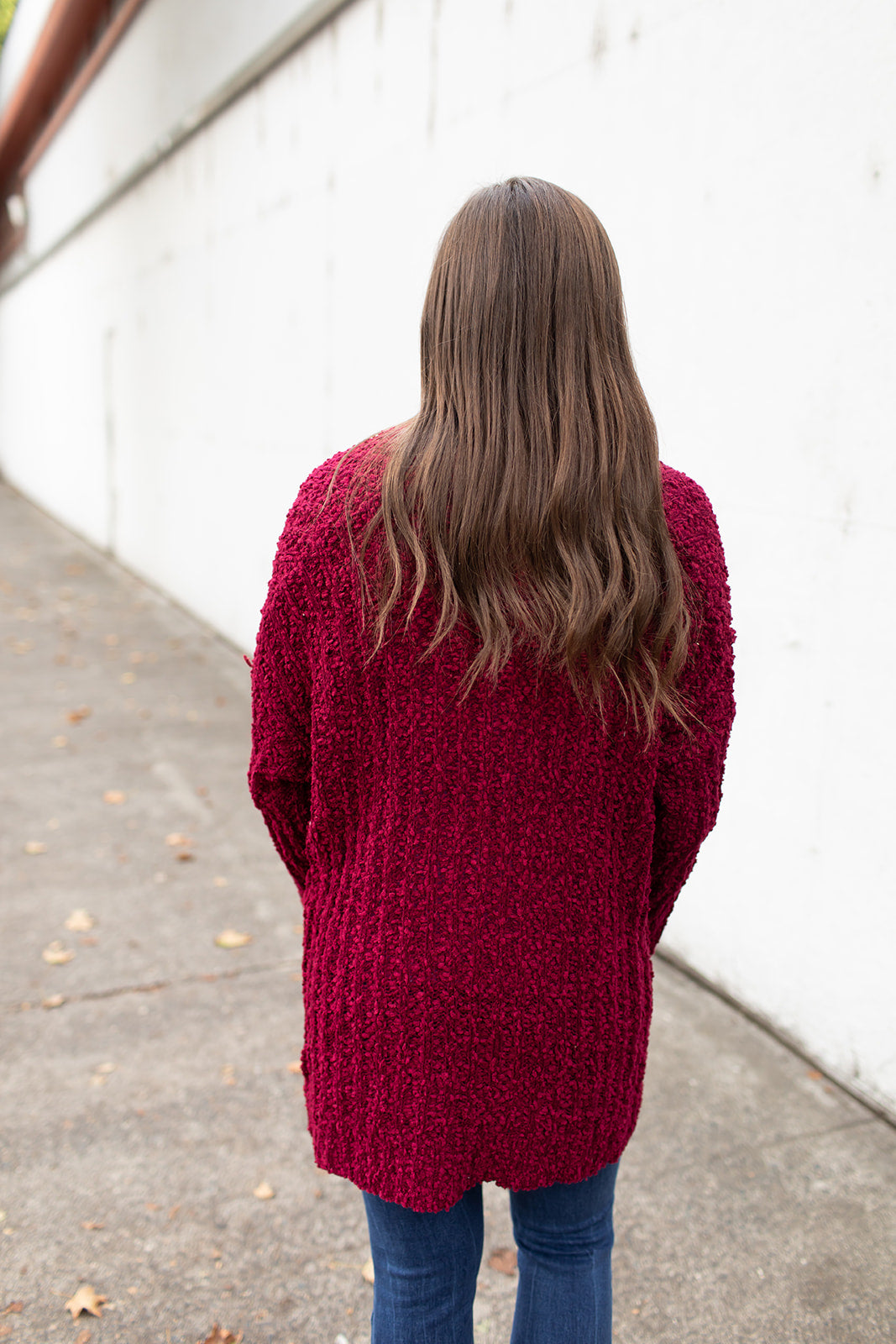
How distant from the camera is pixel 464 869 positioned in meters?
1.27

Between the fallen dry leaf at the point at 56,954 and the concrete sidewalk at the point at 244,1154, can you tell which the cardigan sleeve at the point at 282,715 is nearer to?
the concrete sidewalk at the point at 244,1154

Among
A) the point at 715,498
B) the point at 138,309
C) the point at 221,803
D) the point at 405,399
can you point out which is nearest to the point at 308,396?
the point at 405,399

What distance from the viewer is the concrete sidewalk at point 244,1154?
7.16 feet

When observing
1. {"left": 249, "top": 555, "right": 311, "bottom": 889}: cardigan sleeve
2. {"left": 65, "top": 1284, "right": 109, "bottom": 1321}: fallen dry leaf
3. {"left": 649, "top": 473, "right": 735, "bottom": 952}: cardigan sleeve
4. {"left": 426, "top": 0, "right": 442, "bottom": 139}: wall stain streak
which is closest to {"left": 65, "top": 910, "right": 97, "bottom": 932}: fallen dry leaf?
{"left": 65, "top": 1284, "right": 109, "bottom": 1321}: fallen dry leaf

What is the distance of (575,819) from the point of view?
1278 millimetres

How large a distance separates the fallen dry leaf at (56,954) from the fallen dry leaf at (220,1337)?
162cm

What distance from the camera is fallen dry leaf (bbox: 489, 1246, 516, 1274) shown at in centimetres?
232

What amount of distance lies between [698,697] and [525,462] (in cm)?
38

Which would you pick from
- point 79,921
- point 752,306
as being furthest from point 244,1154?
point 752,306

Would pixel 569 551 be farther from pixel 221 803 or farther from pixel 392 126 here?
pixel 392 126

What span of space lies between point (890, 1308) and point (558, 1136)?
133cm

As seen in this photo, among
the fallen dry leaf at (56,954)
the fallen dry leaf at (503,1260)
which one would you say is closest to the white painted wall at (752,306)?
the fallen dry leaf at (503,1260)

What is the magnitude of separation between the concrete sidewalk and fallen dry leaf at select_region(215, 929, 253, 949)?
4 cm

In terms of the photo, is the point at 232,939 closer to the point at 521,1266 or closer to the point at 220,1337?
the point at 220,1337
